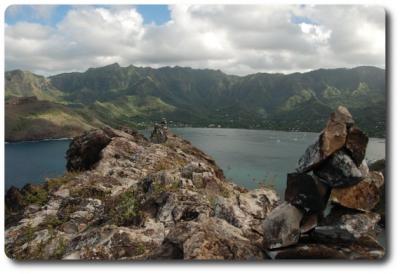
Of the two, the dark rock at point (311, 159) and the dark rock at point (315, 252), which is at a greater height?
the dark rock at point (311, 159)

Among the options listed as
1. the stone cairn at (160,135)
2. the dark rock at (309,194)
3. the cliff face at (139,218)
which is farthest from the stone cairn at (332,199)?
the stone cairn at (160,135)

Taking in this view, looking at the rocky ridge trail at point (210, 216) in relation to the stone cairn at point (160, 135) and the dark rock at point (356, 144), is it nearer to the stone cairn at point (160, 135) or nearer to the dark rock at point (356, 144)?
the dark rock at point (356, 144)

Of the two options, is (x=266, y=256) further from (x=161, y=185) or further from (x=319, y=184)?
(x=161, y=185)

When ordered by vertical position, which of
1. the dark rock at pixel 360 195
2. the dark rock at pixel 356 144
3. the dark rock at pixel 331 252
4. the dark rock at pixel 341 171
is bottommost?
the dark rock at pixel 331 252

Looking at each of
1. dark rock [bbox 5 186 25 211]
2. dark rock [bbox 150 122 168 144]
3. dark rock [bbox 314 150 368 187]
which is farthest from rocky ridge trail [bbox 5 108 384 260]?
dark rock [bbox 150 122 168 144]

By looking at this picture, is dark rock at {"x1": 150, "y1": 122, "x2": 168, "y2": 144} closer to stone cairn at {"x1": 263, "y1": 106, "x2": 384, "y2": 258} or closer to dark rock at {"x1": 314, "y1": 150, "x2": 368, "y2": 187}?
stone cairn at {"x1": 263, "y1": 106, "x2": 384, "y2": 258}

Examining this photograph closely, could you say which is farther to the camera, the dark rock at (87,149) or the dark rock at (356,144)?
the dark rock at (87,149)

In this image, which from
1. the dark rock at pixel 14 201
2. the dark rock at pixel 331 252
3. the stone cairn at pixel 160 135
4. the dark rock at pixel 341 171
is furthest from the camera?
the stone cairn at pixel 160 135

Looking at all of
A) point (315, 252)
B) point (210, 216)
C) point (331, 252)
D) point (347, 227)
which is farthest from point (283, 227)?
point (210, 216)
